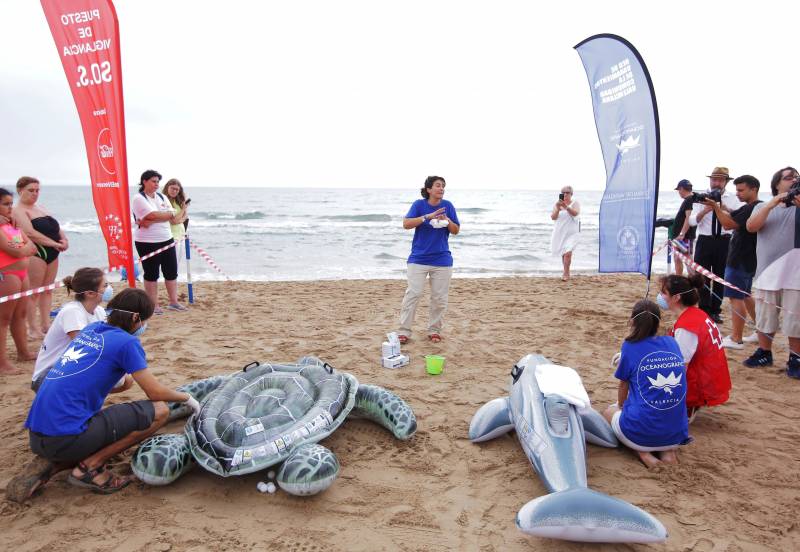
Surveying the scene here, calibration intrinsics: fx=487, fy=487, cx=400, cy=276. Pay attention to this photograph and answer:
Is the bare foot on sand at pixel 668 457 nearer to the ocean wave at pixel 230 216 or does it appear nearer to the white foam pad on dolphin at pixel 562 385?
the white foam pad on dolphin at pixel 562 385

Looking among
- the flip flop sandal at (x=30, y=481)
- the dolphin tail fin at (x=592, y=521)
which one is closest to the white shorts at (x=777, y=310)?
the dolphin tail fin at (x=592, y=521)

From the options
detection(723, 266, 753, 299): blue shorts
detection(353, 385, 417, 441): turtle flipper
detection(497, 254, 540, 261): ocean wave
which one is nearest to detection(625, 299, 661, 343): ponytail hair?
detection(353, 385, 417, 441): turtle flipper

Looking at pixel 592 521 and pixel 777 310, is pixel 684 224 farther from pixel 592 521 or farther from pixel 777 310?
pixel 592 521

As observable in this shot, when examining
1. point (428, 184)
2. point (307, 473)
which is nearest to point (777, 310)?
point (428, 184)

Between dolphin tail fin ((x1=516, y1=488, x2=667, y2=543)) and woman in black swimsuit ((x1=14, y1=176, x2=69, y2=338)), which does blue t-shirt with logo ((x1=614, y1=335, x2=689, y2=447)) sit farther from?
woman in black swimsuit ((x1=14, y1=176, x2=69, y2=338))

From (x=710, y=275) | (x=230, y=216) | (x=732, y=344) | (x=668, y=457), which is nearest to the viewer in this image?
(x=668, y=457)

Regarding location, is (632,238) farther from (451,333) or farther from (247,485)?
(247,485)

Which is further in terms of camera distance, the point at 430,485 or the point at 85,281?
the point at 85,281

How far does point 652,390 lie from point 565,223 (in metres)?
6.25

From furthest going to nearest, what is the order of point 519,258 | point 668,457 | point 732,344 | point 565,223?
point 519,258, point 565,223, point 732,344, point 668,457

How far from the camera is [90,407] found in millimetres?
2707

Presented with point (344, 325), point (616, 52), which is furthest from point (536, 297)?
point (616, 52)

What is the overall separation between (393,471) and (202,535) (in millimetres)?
1113

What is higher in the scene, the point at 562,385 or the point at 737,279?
the point at 737,279
